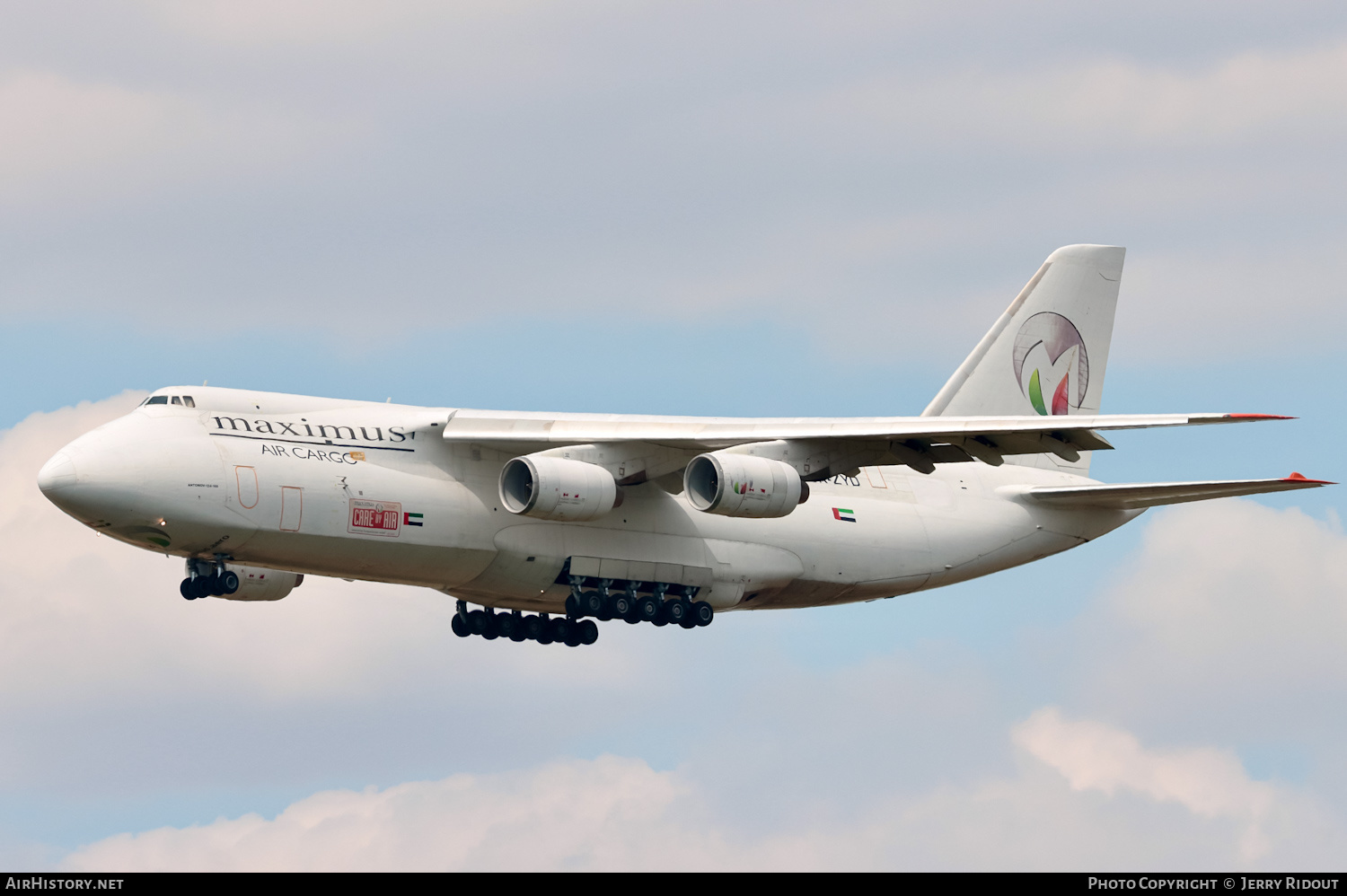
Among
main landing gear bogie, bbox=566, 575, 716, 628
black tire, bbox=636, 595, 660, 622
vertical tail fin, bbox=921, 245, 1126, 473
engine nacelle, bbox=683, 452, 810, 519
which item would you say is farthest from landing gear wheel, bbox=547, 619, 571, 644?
vertical tail fin, bbox=921, 245, 1126, 473

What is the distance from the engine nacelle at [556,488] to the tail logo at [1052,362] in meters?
10.2

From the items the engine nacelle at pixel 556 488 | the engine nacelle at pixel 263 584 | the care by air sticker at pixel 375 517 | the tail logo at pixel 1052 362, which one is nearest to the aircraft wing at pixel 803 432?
the engine nacelle at pixel 556 488

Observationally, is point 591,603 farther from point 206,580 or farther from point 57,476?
point 57,476

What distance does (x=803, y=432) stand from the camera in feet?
98.3

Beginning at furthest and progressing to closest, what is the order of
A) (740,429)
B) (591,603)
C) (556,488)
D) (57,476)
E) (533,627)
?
(533,627), (591,603), (740,429), (556,488), (57,476)

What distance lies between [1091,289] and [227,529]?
56.7ft

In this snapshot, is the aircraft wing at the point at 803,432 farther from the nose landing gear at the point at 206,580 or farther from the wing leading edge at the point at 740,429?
the nose landing gear at the point at 206,580

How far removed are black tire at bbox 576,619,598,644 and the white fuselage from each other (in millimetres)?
1021

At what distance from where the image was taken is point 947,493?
34812 millimetres

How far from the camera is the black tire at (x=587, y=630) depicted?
33.0m

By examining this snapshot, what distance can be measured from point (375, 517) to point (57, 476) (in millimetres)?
4298

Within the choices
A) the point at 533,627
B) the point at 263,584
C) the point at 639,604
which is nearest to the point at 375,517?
the point at 639,604
